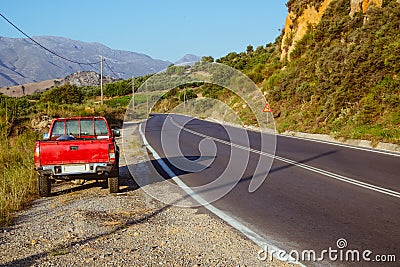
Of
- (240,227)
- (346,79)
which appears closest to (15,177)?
(240,227)

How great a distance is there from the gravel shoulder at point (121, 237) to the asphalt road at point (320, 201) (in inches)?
28.0

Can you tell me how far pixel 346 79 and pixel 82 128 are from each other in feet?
58.9

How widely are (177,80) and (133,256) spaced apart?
27413 millimetres

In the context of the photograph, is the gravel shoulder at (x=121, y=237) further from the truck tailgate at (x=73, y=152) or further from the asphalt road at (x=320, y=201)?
the truck tailgate at (x=73, y=152)

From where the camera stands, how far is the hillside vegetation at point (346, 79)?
66.5ft

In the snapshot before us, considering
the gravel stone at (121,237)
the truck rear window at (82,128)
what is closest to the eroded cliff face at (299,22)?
the truck rear window at (82,128)

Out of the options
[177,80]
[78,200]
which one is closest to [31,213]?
[78,200]

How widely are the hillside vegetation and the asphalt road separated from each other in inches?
233

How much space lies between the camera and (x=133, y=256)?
16.5 ft

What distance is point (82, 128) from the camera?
10.5m

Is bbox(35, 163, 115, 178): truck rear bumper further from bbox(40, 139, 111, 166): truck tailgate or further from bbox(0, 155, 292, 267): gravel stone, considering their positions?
bbox(0, 155, 292, 267): gravel stone

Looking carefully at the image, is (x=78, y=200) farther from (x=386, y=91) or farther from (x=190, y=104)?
(x=190, y=104)

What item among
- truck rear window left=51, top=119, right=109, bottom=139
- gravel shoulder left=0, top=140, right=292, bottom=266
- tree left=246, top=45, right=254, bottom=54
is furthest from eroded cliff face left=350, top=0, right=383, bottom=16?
tree left=246, top=45, right=254, bottom=54

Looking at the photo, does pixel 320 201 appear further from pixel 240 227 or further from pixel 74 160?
pixel 74 160
